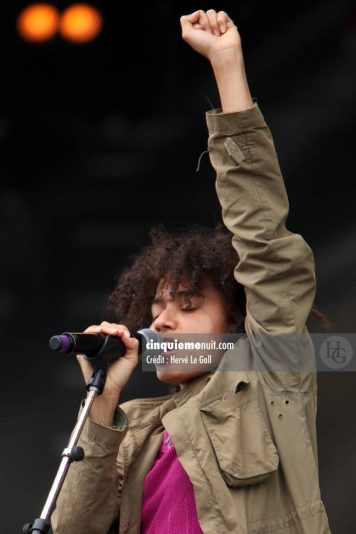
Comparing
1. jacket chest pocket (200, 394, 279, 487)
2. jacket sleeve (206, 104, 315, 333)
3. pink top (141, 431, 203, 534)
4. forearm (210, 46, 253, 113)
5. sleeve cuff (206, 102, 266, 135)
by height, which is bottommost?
pink top (141, 431, 203, 534)

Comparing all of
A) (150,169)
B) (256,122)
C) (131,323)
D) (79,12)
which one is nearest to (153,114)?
(150,169)

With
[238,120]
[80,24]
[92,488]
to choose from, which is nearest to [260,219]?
[238,120]

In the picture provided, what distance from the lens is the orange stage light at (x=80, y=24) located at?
3.55 metres

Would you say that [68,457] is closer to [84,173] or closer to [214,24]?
[214,24]

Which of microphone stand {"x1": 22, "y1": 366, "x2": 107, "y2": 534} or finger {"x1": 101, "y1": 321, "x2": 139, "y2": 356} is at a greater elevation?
finger {"x1": 101, "y1": 321, "x2": 139, "y2": 356}

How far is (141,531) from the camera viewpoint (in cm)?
220

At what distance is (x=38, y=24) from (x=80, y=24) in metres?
0.14

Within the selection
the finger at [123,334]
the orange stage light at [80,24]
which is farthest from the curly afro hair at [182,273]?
the orange stage light at [80,24]

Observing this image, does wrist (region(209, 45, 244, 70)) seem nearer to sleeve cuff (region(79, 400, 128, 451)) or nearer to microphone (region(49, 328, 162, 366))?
microphone (region(49, 328, 162, 366))

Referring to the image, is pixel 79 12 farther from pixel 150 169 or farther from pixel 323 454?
pixel 323 454

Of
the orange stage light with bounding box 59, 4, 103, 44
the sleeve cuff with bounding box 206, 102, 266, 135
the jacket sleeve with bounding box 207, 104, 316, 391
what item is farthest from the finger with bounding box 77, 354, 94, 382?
the orange stage light with bounding box 59, 4, 103, 44

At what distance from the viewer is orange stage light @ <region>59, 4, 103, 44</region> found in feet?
11.6

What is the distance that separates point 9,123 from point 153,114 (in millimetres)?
503

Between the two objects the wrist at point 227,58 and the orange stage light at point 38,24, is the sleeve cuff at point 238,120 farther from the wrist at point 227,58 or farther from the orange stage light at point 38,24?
the orange stage light at point 38,24
